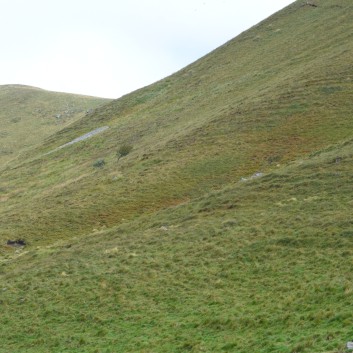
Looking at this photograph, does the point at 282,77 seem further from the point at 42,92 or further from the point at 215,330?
the point at 42,92

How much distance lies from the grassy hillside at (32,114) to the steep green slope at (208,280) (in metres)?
69.2

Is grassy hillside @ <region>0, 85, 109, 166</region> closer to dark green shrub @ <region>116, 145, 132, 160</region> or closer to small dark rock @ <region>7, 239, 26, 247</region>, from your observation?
dark green shrub @ <region>116, 145, 132, 160</region>

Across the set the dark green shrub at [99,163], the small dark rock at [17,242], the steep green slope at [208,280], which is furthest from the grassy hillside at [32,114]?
the steep green slope at [208,280]

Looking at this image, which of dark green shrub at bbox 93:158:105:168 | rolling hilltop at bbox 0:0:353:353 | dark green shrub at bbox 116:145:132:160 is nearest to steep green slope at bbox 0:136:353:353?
rolling hilltop at bbox 0:0:353:353

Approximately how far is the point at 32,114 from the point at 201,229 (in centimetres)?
10546

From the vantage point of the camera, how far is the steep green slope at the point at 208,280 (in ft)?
61.6

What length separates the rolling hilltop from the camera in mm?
20000

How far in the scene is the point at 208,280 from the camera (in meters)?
24.2

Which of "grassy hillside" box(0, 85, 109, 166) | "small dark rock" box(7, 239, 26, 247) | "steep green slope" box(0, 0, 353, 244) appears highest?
"grassy hillside" box(0, 85, 109, 166)

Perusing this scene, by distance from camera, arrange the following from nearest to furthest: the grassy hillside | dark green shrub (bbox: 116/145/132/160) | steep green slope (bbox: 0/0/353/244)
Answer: steep green slope (bbox: 0/0/353/244), dark green shrub (bbox: 116/145/132/160), the grassy hillside

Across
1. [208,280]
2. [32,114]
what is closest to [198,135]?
[208,280]

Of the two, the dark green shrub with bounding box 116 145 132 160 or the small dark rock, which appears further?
the dark green shrub with bounding box 116 145 132 160

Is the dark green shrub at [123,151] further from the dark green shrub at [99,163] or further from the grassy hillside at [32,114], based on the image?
the grassy hillside at [32,114]

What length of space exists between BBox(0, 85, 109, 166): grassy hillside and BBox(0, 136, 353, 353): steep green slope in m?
69.2
